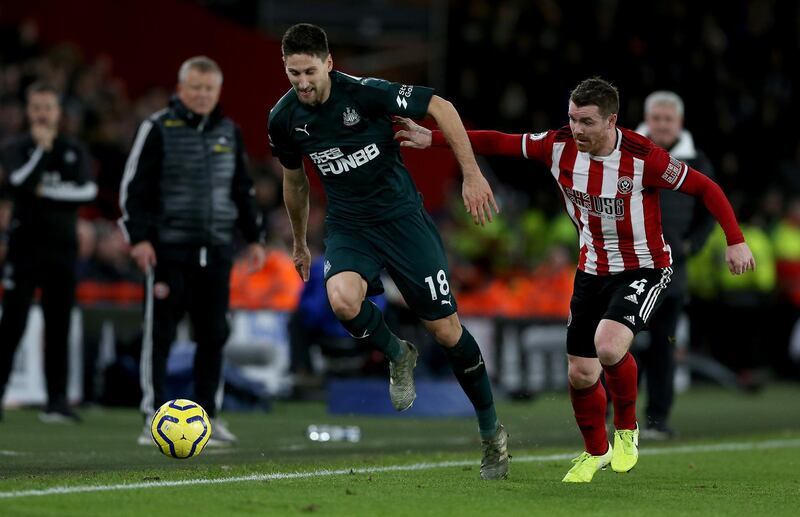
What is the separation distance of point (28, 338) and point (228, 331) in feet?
13.0

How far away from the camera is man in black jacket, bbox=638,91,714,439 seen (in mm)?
10047

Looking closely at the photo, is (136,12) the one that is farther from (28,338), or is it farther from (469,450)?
(469,450)

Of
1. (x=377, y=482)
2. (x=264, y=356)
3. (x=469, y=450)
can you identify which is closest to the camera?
(x=377, y=482)

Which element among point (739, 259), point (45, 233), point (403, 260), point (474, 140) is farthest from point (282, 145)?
point (45, 233)

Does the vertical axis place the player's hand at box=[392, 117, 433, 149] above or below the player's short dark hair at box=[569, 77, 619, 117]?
below

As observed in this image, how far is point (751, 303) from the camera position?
19.1 metres

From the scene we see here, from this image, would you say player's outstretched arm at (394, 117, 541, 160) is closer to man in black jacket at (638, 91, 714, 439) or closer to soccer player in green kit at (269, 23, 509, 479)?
soccer player in green kit at (269, 23, 509, 479)

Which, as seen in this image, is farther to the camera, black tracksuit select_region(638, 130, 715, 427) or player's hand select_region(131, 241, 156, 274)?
black tracksuit select_region(638, 130, 715, 427)

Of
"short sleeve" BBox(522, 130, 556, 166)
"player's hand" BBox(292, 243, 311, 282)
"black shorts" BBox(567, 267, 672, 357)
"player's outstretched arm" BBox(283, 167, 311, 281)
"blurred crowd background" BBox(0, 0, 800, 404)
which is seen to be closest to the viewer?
"black shorts" BBox(567, 267, 672, 357)

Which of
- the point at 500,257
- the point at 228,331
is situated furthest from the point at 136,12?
the point at 228,331

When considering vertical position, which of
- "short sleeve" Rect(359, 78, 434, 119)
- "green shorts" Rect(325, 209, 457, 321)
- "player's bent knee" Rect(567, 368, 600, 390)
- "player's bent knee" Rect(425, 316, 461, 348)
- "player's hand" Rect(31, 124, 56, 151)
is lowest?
"player's bent knee" Rect(567, 368, 600, 390)

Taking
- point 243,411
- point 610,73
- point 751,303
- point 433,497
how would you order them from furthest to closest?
point 610,73 < point 751,303 < point 243,411 < point 433,497

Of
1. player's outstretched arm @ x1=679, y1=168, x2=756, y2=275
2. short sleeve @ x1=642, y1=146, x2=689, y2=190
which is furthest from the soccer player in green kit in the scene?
player's outstretched arm @ x1=679, y1=168, x2=756, y2=275

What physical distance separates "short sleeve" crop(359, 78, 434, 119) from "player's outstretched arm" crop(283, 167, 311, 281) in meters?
0.63
